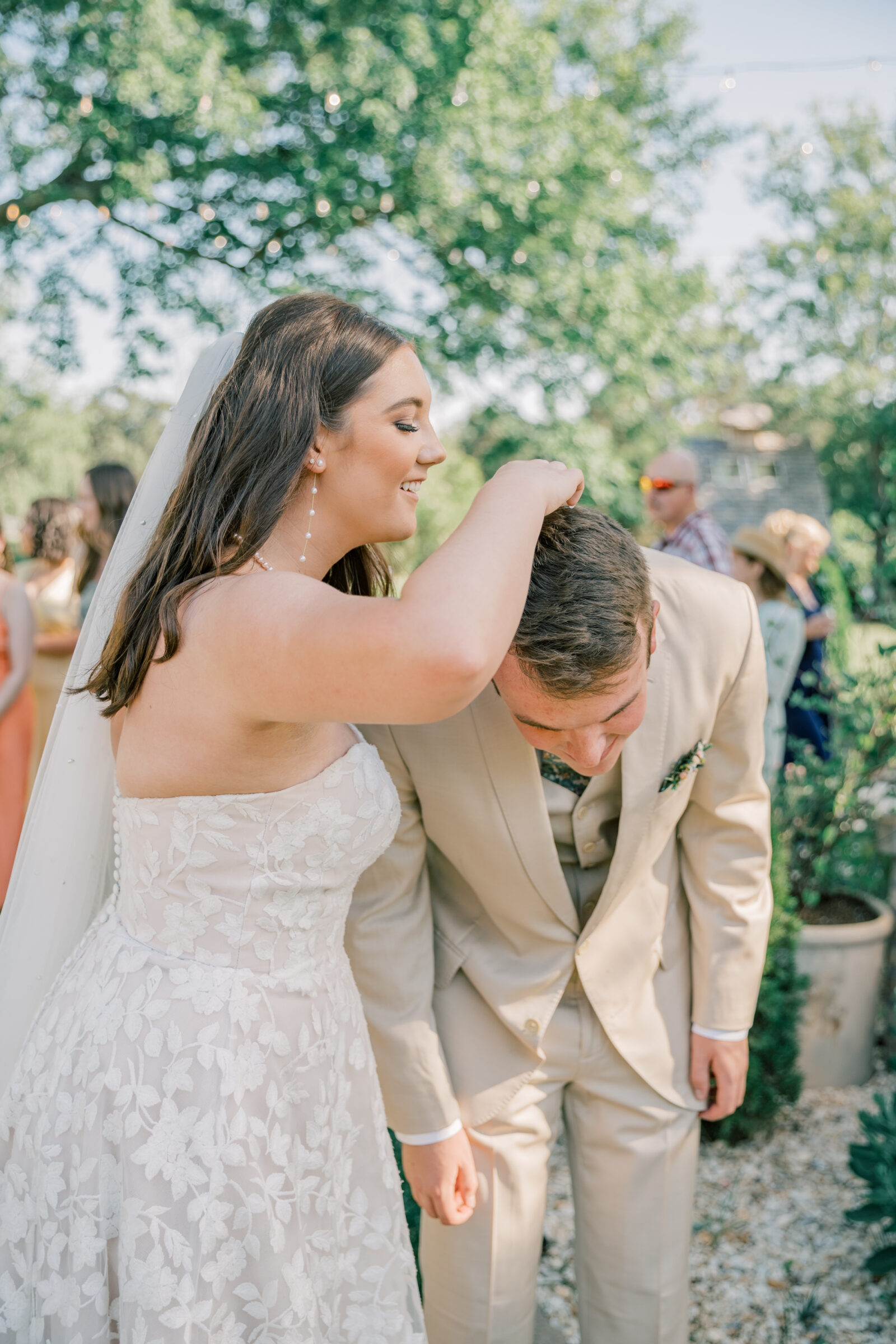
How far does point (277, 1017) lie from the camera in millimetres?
1611

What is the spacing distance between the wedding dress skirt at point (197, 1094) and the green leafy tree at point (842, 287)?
109 ft

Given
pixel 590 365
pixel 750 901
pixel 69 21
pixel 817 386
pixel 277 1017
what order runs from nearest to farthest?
pixel 277 1017, pixel 750 901, pixel 69 21, pixel 590 365, pixel 817 386

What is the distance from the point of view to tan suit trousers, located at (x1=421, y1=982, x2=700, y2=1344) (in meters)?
2.07

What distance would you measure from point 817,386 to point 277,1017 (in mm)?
40328

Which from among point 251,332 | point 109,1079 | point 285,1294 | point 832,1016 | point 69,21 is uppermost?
point 69,21

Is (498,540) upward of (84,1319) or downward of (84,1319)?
upward

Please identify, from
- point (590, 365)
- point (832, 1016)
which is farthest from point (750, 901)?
point (590, 365)

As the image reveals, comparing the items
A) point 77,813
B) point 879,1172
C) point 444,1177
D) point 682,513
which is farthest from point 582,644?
point 682,513

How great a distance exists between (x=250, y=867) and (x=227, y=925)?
11 cm

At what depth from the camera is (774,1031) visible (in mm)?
3812

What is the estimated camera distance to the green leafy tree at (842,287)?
33.3 m

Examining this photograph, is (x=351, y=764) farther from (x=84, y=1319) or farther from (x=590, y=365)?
(x=590, y=365)

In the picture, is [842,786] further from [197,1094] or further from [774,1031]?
[197,1094]

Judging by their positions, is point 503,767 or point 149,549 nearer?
point 149,549
